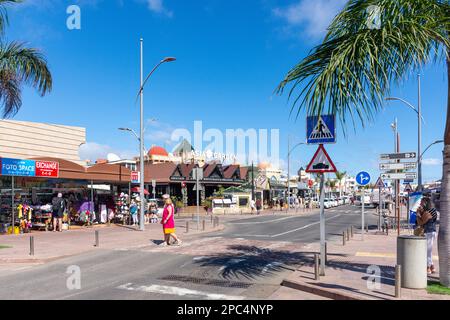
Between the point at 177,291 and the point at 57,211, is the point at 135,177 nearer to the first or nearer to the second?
the point at 57,211

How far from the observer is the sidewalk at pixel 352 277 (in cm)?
760

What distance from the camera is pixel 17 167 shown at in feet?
67.1

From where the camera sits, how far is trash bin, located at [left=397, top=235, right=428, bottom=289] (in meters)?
8.02

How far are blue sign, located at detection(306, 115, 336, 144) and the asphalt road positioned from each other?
10.4 ft

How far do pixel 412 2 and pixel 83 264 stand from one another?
400 inches

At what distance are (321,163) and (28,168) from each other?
53.2ft

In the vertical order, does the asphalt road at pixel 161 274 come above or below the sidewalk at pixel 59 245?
above

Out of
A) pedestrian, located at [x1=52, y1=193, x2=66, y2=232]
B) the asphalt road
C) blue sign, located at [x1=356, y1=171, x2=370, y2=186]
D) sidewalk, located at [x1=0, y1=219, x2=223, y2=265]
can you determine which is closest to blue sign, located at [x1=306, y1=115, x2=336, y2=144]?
the asphalt road

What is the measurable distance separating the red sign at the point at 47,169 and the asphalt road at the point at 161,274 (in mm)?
8611

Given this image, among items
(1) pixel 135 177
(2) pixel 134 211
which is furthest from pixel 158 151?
(2) pixel 134 211

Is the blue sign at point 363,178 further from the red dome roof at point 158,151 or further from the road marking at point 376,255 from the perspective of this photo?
the red dome roof at point 158,151

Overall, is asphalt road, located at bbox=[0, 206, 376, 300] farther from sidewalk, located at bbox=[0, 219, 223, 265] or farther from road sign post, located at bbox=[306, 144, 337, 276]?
road sign post, located at bbox=[306, 144, 337, 276]

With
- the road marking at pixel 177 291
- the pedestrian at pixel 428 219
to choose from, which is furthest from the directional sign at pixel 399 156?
the road marking at pixel 177 291
